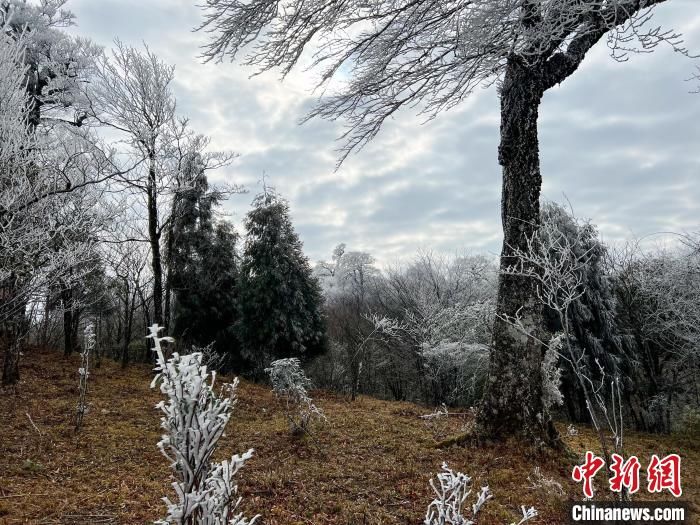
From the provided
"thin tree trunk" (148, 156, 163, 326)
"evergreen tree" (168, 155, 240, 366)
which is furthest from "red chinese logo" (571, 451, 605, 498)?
"evergreen tree" (168, 155, 240, 366)

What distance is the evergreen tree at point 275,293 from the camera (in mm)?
14906

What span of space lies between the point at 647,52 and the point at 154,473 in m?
5.92

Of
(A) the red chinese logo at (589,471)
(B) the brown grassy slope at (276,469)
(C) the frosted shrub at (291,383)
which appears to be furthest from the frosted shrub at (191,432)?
(C) the frosted shrub at (291,383)

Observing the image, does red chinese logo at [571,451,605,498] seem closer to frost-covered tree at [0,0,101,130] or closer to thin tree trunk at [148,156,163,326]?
thin tree trunk at [148,156,163,326]

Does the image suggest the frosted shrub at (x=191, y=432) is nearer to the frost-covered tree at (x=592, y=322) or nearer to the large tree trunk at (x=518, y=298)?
the large tree trunk at (x=518, y=298)

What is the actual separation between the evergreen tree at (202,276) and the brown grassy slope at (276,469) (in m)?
8.24

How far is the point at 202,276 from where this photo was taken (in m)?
16.0

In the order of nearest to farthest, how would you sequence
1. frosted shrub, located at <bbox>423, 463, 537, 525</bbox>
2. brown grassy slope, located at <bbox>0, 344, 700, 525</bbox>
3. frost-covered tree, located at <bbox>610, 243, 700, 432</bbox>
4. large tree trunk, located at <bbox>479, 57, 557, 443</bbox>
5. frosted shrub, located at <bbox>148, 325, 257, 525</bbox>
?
frosted shrub, located at <bbox>148, 325, 257, 525</bbox> < frosted shrub, located at <bbox>423, 463, 537, 525</bbox> < brown grassy slope, located at <bbox>0, 344, 700, 525</bbox> < large tree trunk, located at <bbox>479, 57, 557, 443</bbox> < frost-covered tree, located at <bbox>610, 243, 700, 432</bbox>

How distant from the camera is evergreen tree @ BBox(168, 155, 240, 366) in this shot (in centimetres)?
1582

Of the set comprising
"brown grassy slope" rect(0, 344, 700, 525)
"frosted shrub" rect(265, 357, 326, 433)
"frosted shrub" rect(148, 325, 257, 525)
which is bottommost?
"brown grassy slope" rect(0, 344, 700, 525)

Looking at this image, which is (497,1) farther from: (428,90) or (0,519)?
(0,519)

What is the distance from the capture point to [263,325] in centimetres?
1489

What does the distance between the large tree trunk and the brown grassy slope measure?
1.22ft

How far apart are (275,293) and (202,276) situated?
3.20 metres
